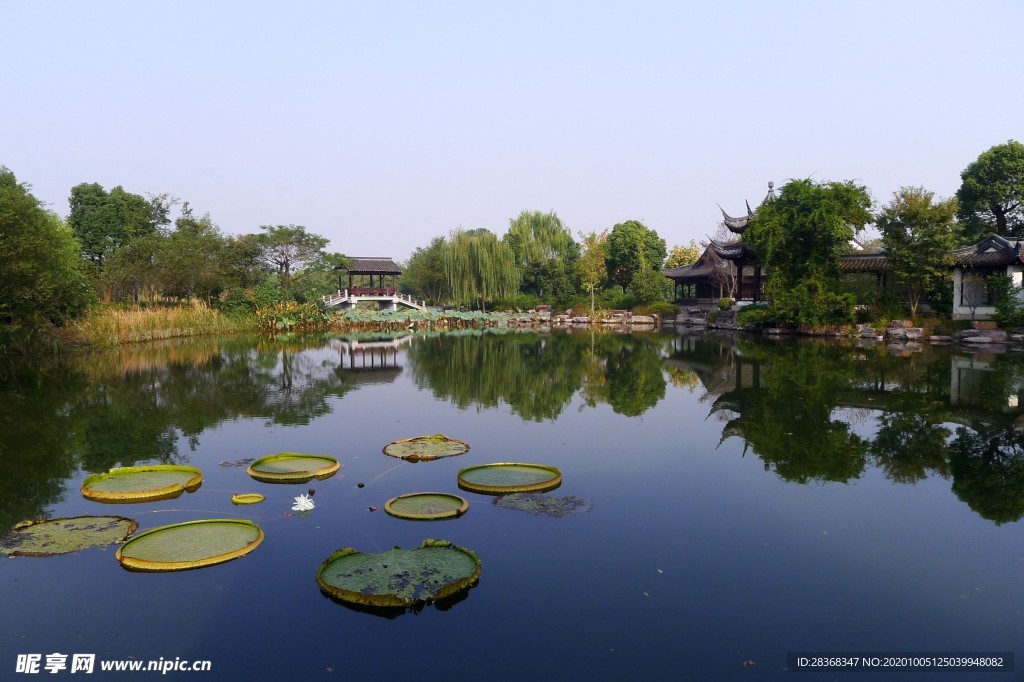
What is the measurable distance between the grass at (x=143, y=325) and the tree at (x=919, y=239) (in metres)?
25.7

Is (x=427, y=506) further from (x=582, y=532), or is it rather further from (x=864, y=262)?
(x=864, y=262)

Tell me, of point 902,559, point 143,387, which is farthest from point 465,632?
point 143,387

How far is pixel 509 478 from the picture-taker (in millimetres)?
6504

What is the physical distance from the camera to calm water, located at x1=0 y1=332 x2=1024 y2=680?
364cm

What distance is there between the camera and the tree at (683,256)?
49281 millimetres

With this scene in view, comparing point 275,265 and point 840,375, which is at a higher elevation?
point 275,265

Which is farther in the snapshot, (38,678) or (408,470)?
(408,470)

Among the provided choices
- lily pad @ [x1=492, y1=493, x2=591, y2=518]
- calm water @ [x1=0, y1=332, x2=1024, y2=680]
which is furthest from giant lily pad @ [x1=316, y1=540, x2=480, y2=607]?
lily pad @ [x1=492, y1=493, x2=591, y2=518]

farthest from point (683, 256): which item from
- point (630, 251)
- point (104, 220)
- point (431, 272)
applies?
point (104, 220)

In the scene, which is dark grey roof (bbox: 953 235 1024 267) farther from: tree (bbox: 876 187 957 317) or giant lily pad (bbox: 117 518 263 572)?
giant lily pad (bbox: 117 518 263 572)

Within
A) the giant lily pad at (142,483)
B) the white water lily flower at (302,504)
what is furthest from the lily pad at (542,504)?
the giant lily pad at (142,483)

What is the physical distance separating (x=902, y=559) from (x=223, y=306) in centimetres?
3223

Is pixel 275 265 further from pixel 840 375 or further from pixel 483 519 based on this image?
pixel 483 519

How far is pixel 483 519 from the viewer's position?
218 inches
